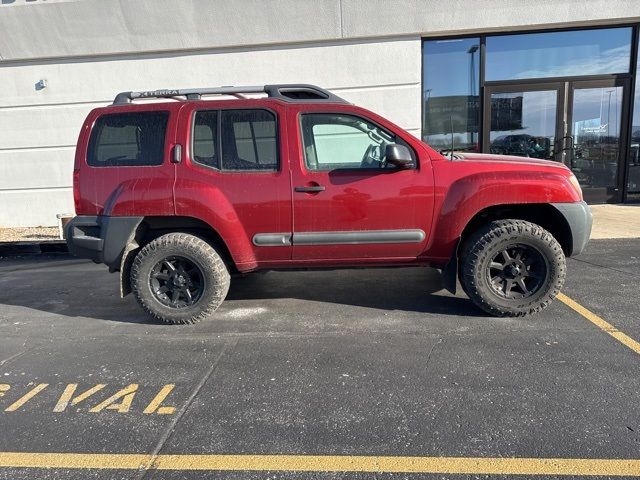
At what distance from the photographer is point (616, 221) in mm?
8383

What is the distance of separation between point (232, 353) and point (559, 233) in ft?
10.7

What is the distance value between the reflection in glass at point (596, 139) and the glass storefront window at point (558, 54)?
A: 0.52m

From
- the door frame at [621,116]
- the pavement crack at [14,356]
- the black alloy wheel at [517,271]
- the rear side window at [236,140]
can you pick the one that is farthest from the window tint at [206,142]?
the door frame at [621,116]

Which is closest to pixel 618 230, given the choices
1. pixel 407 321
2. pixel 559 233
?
pixel 559 233

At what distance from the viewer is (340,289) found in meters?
5.31

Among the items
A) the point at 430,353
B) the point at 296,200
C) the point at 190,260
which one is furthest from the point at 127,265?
the point at 430,353

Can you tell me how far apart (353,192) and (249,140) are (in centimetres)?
109

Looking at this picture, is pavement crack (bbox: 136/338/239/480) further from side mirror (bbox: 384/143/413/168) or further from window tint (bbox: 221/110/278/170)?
side mirror (bbox: 384/143/413/168)

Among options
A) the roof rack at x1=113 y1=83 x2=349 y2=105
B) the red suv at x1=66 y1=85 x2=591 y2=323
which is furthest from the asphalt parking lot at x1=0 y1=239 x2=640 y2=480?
the roof rack at x1=113 y1=83 x2=349 y2=105

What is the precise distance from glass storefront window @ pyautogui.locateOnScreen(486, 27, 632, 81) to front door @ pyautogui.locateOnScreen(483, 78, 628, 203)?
0.84 ft

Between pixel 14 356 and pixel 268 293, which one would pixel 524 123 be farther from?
pixel 14 356

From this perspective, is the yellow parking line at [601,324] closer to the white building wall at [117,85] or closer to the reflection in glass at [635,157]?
the white building wall at [117,85]

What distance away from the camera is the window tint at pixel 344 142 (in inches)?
165

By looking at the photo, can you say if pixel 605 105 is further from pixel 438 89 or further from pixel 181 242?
pixel 181 242
